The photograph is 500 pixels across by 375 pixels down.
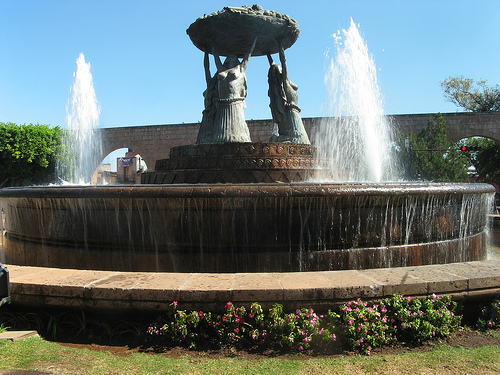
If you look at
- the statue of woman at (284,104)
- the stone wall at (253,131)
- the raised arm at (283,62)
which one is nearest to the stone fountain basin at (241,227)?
the statue of woman at (284,104)

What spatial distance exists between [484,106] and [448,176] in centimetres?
1885

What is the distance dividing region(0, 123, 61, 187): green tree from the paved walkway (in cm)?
2474

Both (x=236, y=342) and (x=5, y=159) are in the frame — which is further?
(x=5, y=159)

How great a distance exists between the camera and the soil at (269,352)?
2.71 metres

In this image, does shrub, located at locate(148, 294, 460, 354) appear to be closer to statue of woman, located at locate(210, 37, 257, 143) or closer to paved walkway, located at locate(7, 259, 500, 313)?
paved walkway, located at locate(7, 259, 500, 313)

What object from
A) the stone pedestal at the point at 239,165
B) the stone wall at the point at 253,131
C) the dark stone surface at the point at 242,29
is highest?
the dark stone surface at the point at 242,29

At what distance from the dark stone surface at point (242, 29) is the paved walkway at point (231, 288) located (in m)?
7.06

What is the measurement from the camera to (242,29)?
9234 millimetres

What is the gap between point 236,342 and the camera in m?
2.82

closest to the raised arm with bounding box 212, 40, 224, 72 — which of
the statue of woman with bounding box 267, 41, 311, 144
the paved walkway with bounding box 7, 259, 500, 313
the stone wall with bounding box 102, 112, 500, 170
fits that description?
the statue of woman with bounding box 267, 41, 311, 144

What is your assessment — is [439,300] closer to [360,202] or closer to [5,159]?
[360,202]

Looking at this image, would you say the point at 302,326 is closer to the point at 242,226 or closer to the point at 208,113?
the point at 242,226

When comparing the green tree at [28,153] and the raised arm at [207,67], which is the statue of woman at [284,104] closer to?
the raised arm at [207,67]

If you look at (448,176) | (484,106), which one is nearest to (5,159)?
(448,176)
